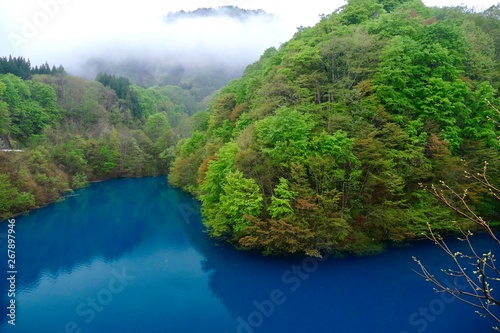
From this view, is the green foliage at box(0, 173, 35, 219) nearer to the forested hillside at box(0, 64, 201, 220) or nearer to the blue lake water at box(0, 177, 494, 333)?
the forested hillside at box(0, 64, 201, 220)

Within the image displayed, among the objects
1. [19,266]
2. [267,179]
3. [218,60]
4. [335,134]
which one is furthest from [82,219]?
[218,60]
